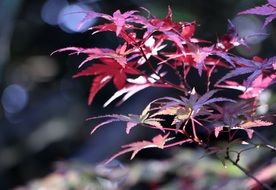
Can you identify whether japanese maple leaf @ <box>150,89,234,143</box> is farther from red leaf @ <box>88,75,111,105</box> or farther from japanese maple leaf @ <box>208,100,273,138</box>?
red leaf @ <box>88,75,111,105</box>

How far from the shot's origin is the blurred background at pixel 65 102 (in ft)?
4.68

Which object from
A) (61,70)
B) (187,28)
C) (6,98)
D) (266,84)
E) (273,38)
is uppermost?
(187,28)

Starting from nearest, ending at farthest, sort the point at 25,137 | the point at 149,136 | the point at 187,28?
1. the point at 187,28
2. the point at 149,136
3. the point at 25,137

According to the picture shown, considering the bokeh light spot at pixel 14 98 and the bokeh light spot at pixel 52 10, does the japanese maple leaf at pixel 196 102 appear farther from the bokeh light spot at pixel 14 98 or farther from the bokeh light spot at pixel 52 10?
the bokeh light spot at pixel 14 98

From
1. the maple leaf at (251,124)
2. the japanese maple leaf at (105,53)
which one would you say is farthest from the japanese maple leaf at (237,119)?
the japanese maple leaf at (105,53)

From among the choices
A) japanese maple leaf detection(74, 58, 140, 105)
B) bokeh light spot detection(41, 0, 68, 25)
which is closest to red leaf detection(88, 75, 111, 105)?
japanese maple leaf detection(74, 58, 140, 105)

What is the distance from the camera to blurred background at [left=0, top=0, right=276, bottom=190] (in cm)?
143

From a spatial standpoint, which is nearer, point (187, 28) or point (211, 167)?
point (187, 28)

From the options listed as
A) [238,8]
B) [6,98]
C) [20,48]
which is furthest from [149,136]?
[6,98]

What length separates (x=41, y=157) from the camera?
115 inches

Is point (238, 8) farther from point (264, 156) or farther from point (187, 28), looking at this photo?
point (187, 28)

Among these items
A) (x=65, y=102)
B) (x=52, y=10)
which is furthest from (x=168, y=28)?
(x=52, y=10)

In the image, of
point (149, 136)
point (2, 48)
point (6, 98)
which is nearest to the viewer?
point (149, 136)

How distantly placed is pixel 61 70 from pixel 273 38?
5.83ft
